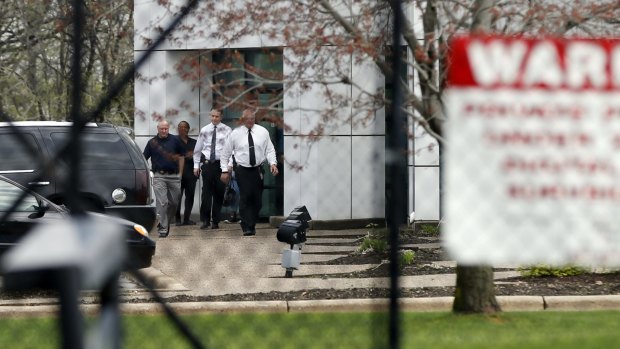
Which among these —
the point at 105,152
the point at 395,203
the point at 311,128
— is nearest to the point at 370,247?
the point at 105,152

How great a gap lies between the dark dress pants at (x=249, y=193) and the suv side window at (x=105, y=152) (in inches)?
42.4

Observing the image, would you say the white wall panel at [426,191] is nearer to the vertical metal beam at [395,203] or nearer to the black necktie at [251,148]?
the black necktie at [251,148]

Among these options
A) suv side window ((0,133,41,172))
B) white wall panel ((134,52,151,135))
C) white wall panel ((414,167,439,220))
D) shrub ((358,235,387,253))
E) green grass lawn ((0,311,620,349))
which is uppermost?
white wall panel ((134,52,151,135))

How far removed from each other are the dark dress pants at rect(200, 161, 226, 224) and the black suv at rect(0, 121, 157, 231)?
0.65 m

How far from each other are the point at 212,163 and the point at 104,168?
11.7 ft

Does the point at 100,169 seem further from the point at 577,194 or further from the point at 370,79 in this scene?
the point at 577,194

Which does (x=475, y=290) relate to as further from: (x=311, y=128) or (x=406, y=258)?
(x=406, y=258)

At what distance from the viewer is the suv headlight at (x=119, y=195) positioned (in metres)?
9.48

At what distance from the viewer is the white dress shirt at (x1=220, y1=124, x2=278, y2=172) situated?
716cm

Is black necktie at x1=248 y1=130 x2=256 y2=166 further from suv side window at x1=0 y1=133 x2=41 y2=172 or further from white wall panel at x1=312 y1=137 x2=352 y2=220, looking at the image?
suv side window at x1=0 y1=133 x2=41 y2=172

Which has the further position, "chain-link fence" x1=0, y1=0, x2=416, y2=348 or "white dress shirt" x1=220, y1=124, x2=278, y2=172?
"white dress shirt" x1=220, y1=124, x2=278, y2=172

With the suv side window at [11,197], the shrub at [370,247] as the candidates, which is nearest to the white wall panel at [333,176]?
the shrub at [370,247]

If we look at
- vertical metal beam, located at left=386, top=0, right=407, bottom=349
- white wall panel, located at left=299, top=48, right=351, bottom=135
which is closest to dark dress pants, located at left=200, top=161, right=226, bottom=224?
white wall panel, located at left=299, top=48, right=351, bottom=135

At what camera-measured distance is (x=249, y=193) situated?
8.16m
